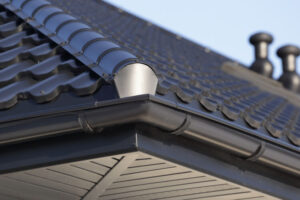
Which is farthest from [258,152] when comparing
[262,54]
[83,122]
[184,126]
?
[262,54]

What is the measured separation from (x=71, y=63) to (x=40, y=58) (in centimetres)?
41

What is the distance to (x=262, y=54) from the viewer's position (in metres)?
11.9

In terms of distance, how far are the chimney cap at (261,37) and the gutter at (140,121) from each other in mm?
8859

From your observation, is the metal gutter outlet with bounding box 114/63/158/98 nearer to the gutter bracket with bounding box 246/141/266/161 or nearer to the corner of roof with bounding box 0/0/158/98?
the corner of roof with bounding box 0/0/158/98

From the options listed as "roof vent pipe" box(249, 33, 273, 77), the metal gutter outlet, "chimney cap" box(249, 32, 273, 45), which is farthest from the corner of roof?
"chimney cap" box(249, 32, 273, 45)

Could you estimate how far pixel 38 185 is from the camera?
3451mm

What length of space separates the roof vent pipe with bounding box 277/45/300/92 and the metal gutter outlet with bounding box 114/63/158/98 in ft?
27.6

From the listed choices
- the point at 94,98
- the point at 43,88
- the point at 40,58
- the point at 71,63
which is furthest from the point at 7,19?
the point at 94,98

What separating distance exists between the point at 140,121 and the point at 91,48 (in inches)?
42.4

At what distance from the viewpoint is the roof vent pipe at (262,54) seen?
451 inches

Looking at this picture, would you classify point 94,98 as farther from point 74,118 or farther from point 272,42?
point 272,42

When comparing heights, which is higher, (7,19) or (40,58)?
(7,19)

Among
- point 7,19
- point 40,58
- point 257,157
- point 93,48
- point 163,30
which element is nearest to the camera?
point 257,157

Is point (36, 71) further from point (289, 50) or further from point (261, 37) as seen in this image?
point (289, 50)
